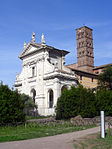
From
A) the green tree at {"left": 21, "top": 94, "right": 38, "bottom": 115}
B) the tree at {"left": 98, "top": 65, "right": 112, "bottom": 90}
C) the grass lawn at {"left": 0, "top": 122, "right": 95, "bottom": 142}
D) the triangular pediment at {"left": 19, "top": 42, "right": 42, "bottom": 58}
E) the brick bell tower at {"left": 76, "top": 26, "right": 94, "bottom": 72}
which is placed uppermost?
the brick bell tower at {"left": 76, "top": 26, "right": 94, "bottom": 72}

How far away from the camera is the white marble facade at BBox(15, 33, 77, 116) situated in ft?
140

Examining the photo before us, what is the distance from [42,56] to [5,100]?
2408cm

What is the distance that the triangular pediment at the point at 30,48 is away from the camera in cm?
4705

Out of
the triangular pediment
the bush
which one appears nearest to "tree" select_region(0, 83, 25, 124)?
the bush

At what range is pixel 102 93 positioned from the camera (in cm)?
3522

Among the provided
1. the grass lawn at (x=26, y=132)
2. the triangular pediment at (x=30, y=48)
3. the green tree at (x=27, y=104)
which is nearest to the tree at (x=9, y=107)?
the grass lawn at (x=26, y=132)

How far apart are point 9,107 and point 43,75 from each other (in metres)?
22.7

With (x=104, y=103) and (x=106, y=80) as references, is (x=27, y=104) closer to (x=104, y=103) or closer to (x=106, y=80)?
(x=104, y=103)

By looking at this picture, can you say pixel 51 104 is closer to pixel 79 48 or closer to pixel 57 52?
pixel 57 52

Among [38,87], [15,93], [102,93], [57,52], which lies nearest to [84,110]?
[102,93]

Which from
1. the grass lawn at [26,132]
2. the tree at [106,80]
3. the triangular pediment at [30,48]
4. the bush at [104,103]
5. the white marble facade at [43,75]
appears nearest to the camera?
the grass lawn at [26,132]

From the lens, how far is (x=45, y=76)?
146 feet

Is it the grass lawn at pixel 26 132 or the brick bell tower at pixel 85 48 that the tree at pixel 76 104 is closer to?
the grass lawn at pixel 26 132

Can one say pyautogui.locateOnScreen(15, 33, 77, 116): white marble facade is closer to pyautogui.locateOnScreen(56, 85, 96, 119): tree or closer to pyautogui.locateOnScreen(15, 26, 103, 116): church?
pyautogui.locateOnScreen(15, 26, 103, 116): church
